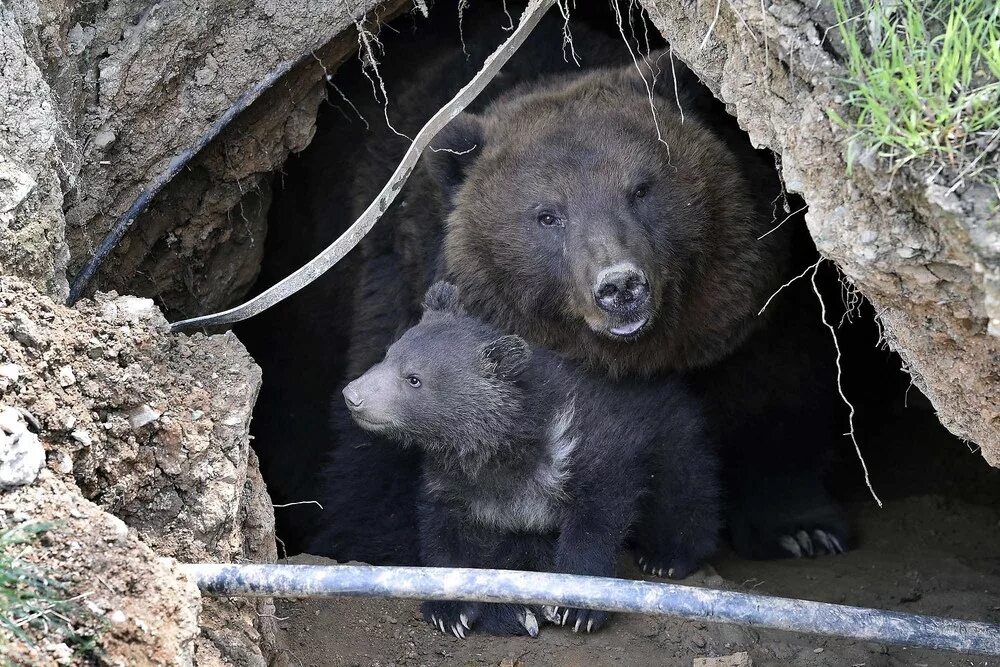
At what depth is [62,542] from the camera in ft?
8.20

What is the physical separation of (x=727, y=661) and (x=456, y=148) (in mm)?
2531

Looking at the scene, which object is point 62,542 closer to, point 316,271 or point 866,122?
point 316,271

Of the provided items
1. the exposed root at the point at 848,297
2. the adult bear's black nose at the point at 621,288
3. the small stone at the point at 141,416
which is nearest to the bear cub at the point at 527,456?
the adult bear's black nose at the point at 621,288

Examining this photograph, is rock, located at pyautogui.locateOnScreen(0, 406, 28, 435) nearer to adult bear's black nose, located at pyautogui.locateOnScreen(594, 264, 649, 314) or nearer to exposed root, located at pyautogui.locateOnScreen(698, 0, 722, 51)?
adult bear's black nose, located at pyautogui.locateOnScreen(594, 264, 649, 314)

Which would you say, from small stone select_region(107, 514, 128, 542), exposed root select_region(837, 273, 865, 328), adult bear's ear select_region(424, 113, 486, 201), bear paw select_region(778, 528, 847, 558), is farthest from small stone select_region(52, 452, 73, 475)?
bear paw select_region(778, 528, 847, 558)

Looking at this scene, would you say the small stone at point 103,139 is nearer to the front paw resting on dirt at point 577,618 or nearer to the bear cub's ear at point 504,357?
the bear cub's ear at point 504,357

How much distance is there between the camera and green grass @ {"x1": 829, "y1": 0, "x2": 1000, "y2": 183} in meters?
2.54

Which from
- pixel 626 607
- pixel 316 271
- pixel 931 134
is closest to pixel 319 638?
pixel 316 271

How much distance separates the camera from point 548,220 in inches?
175

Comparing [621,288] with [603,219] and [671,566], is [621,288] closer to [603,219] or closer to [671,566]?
[603,219]

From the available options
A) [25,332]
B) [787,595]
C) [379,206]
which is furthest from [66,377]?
[787,595]

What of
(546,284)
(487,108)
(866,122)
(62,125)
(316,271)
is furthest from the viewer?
(487,108)

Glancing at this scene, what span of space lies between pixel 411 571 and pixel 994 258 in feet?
5.52

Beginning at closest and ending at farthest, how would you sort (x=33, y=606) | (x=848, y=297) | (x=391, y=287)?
(x=33, y=606)
(x=848, y=297)
(x=391, y=287)
